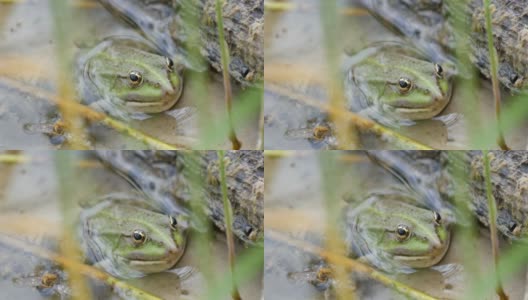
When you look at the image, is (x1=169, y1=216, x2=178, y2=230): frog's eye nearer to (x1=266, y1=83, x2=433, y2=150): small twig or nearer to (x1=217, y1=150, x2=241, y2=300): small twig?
(x1=217, y1=150, x2=241, y2=300): small twig

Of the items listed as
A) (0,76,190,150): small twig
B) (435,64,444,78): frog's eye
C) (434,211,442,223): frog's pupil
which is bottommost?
(434,211,442,223): frog's pupil

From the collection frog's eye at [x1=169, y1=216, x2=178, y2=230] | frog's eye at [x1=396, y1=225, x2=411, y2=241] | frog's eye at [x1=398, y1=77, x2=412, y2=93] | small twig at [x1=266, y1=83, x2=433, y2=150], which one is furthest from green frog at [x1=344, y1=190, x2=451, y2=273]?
frog's eye at [x1=169, y1=216, x2=178, y2=230]

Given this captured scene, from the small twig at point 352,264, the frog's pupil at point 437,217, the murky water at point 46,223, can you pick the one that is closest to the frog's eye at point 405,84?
the frog's pupil at point 437,217

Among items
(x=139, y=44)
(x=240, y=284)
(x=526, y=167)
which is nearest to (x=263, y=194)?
(x=240, y=284)

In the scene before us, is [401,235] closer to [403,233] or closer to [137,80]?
[403,233]

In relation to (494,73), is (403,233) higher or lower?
lower

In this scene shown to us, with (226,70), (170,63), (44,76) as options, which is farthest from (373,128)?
(44,76)

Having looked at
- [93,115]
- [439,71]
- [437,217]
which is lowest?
[437,217]
